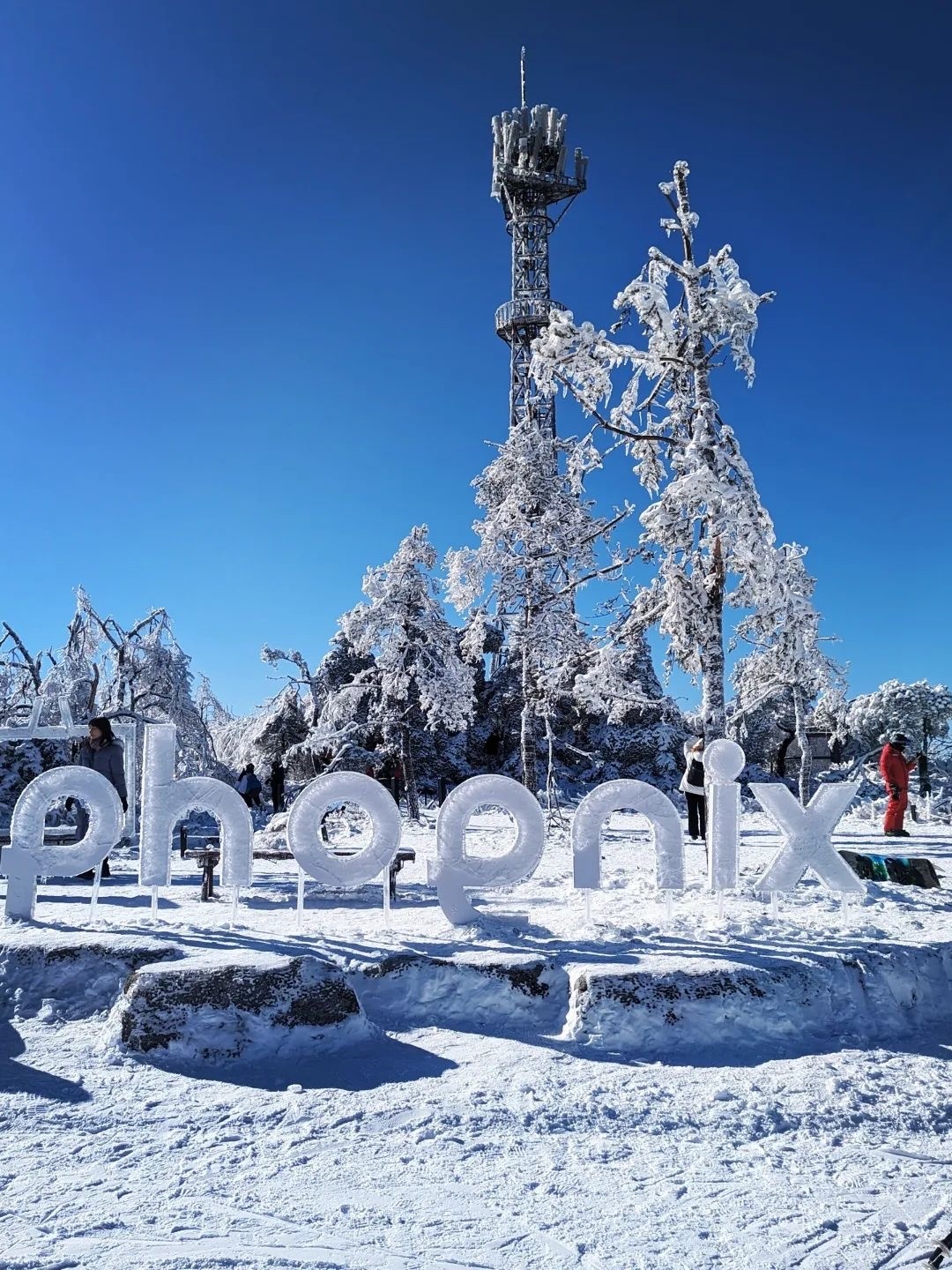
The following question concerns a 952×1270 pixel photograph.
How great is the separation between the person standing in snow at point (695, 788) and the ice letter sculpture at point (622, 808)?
173 inches

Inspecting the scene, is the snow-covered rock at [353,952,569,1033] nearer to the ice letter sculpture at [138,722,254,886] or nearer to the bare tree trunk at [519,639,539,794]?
the ice letter sculpture at [138,722,254,886]

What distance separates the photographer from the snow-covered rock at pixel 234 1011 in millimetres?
5328

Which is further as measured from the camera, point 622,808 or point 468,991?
point 622,808

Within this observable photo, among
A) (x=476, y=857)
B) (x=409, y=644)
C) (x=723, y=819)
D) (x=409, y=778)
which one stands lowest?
(x=476, y=857)

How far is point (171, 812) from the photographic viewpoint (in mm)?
7379

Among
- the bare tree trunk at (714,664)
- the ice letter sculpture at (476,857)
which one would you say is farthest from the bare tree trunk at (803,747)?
the ice letter sculpture at (476,857)

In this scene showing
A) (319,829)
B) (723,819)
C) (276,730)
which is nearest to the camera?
(319,829)

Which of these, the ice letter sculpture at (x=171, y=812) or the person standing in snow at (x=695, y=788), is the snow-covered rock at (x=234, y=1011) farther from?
the person standing in snow at (x=695, y=788)

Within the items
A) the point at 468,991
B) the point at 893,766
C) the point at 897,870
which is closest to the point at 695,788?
the point at 893,766

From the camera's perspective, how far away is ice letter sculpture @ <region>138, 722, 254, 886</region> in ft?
24.1

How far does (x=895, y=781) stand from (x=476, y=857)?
9383mm

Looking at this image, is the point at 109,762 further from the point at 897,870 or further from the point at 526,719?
the point at 526,719

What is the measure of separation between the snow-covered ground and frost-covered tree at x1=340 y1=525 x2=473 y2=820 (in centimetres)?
1479

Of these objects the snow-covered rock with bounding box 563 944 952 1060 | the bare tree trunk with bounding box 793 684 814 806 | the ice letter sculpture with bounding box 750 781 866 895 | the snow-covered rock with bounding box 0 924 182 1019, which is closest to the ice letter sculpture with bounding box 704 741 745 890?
the ice letter sculpture with bounding box 750 781 866 895
